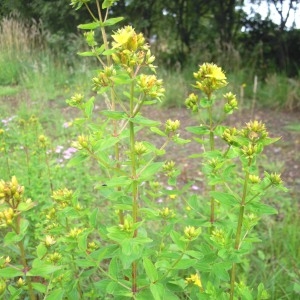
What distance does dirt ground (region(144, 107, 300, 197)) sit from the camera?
324 cm

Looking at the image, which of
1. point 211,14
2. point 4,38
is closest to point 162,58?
point 211,14

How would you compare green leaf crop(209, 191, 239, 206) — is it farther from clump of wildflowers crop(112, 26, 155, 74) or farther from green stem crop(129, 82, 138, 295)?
clump of wildflowers crop(112, 26, 155, 74)

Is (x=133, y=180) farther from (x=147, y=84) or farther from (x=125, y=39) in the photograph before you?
(x=125, y=39)

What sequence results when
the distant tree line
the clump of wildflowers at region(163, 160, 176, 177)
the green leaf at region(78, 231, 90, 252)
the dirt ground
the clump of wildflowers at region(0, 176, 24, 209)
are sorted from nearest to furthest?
the clump of wildflowers at region(0, 176, 24, 209) → the green leaf at region(78, 231, 90, 252) → the clump of wildflowers at region(163, 160, 176, 177) → the dirt ground → the distant tree line

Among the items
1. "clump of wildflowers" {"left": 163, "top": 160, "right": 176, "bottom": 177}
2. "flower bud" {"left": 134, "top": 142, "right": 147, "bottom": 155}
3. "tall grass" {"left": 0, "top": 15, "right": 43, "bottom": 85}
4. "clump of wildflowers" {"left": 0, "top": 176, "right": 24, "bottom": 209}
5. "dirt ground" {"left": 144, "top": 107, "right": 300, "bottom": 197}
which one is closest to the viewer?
"clump of wildflowers" {"left": 0, "top": 176, "right": 24, "bottom": 209}

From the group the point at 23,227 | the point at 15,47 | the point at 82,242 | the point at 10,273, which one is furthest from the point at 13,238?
the point at 15,47

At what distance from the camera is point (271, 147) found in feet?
12.9

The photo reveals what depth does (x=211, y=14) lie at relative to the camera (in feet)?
23.1

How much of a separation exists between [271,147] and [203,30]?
12.5 feet

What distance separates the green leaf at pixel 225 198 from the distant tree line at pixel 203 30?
5.16 meters

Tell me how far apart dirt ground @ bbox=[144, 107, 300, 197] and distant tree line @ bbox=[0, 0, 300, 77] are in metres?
1.42

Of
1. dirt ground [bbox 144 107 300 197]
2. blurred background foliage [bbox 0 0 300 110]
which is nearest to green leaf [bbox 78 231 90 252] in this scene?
dirt ground [bbox 144 107 300 197]

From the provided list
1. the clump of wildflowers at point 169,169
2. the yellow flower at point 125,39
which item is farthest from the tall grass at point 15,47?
the yellow flower at point 125,39

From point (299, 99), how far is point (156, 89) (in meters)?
4.42
